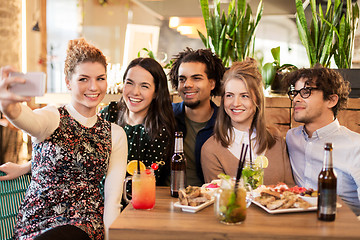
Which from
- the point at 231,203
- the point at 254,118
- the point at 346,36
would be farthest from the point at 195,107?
the point at 346,36

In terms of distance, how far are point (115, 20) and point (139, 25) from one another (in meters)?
0.69

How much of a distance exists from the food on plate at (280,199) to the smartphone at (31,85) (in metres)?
0.89

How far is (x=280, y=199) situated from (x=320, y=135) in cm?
75

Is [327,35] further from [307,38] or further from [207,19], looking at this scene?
[207,19]

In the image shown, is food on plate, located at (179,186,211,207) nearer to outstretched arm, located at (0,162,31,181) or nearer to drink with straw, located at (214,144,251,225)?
drink with straw, located at (214,144,251,225)

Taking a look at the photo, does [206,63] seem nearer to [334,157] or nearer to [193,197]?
[334,157]

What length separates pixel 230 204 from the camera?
4.16 ft

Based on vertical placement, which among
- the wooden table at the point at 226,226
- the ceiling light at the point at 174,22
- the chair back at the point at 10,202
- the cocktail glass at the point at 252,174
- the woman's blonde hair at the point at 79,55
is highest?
the ceiling light at the point at 174,22

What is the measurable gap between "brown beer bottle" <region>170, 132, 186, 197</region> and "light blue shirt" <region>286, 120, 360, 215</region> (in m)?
0.79

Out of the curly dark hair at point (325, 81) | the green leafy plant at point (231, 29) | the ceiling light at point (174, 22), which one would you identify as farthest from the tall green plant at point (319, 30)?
the ceiling light at point (174, 22)

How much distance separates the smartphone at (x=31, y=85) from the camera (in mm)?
1241

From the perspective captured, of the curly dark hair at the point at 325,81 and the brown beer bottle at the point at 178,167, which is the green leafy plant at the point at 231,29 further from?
the brown beer bottle at the point at 178,167

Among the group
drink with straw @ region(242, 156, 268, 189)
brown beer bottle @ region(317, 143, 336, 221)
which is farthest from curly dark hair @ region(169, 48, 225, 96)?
brown beer bottle @ region(317, 143, 336, 221)

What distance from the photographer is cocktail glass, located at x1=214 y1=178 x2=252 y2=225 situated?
4.15 feet
